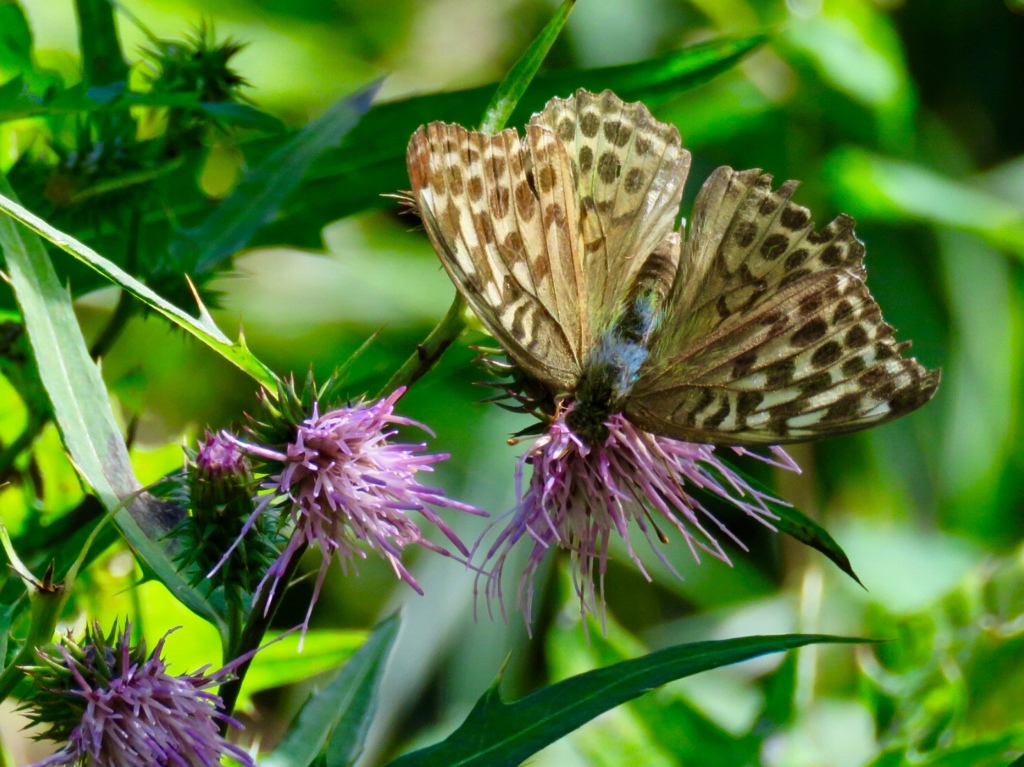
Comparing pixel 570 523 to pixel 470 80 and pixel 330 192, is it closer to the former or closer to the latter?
pixel 330 192

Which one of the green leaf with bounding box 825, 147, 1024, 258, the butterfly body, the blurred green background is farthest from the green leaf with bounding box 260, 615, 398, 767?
the green leaf with bounding box 825, 147, 1024, 258

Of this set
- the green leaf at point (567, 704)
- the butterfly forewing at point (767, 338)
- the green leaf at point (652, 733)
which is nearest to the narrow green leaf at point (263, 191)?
the butterfly forewing at point (767, 338)

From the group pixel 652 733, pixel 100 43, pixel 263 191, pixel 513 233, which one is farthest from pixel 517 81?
pixel 652 733

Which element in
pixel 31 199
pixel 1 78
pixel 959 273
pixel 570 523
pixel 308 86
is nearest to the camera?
pixel 570 523

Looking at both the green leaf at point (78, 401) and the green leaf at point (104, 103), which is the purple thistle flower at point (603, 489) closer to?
the green leaf at point (78, 401)

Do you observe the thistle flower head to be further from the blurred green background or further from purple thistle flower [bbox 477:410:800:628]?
the blurred green background

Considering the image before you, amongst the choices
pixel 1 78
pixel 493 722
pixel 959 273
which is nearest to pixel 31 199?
pixel 1 78
